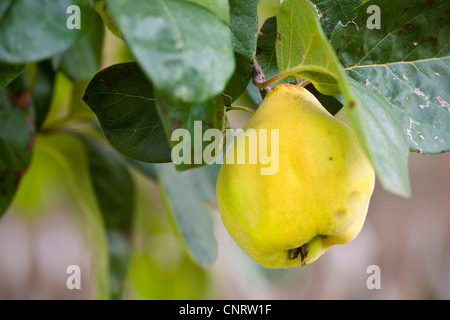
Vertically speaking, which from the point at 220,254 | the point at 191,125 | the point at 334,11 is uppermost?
the point at 334,11

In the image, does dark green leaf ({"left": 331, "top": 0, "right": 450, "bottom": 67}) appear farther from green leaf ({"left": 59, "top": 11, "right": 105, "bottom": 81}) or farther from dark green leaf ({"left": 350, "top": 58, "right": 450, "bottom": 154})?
green leaf ({"left": 59, "top": 11, "right": 105, "bottom": 81})

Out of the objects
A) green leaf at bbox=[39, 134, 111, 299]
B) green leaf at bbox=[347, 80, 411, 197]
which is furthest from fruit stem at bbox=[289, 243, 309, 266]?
green leaf at bbox=[39, 134, 111, 299]

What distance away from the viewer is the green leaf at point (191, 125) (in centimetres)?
37

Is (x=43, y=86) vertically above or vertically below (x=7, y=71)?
above

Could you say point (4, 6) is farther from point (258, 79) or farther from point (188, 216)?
point (188, 216)

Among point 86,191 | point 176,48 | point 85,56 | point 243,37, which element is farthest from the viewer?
point 86,191

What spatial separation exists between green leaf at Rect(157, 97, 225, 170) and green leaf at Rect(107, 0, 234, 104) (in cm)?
5

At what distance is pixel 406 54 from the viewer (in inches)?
19.8

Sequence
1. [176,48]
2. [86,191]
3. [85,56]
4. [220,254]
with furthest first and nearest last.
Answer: [220,254], [86,191], [85,56], [176,48]

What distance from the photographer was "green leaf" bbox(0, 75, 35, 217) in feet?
2.16

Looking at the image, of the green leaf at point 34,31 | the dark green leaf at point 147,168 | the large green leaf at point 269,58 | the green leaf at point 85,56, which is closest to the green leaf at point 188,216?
the dark green leaf at point 147,168

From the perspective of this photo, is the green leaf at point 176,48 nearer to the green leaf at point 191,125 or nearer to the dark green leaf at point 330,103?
the green leaf at point 191,125

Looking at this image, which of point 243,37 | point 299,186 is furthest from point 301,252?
point 243,37

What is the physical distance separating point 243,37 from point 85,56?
16.1 inches
